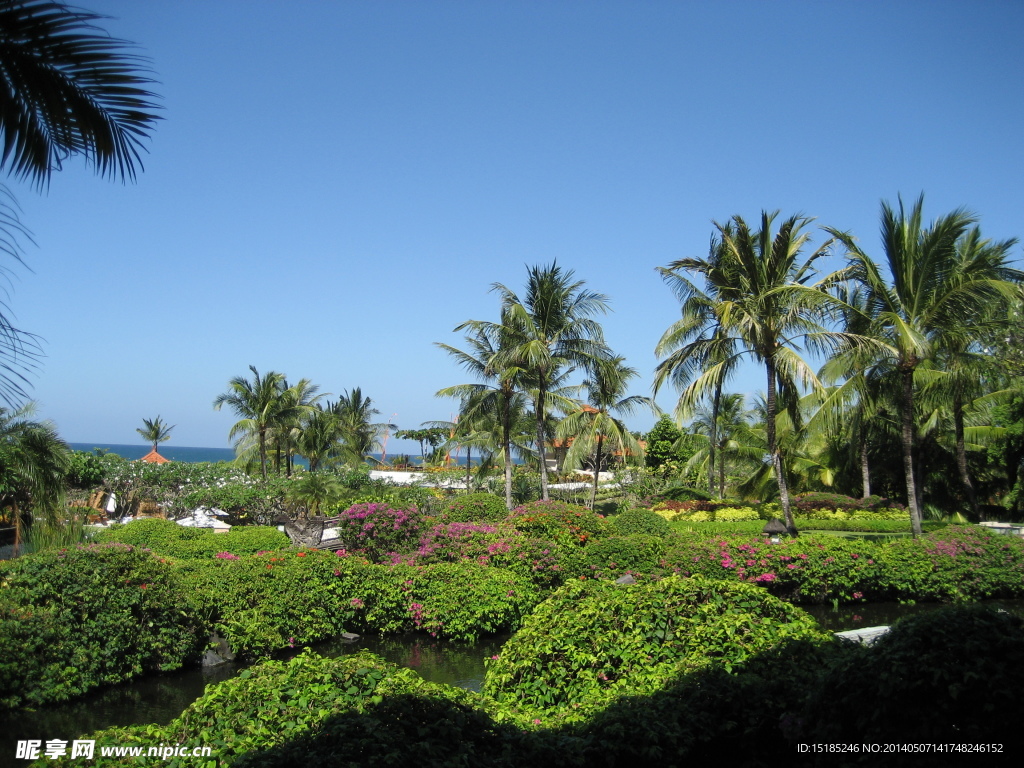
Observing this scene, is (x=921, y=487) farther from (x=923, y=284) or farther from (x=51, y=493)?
(x=51, y=493)

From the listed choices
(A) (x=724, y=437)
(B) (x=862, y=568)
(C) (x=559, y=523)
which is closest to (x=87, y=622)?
(C) (x=559, y=523)

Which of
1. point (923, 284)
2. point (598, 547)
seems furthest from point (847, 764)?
point (923, 284)

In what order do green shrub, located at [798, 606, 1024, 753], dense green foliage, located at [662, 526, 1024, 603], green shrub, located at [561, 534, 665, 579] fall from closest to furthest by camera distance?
green shrub, located at [798, 606, 1024, 753], dense green foliage, located at [662, 526, 1024, 603], green shrub, located at [561, 534, 665, 579]

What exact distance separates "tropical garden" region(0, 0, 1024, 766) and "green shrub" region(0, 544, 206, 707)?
0.03 m

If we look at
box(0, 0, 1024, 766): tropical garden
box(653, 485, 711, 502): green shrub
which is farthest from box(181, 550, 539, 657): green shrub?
box(653, 485, 711, 502): green shrub

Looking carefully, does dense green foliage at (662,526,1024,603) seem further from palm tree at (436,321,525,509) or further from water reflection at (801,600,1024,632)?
palm tree at (436,321,525,509)

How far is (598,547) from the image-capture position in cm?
1341

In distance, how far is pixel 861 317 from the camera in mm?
17109

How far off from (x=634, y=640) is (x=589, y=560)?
700 centimetres

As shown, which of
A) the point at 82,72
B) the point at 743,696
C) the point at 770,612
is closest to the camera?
the point at 82,72

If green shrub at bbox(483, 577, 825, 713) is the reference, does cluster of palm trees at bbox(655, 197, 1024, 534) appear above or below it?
above

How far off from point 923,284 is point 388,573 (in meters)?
12.2

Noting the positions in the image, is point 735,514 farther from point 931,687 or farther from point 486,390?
point 931,687

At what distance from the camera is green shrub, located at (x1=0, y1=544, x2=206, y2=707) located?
766 cm
